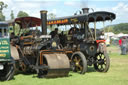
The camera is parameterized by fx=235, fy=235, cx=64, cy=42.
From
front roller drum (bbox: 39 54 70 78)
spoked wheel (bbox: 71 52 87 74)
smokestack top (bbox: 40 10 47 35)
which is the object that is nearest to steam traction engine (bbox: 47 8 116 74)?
spoked wheel (bbox: 71 52 87 74)

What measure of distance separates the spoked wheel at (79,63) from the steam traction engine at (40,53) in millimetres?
995

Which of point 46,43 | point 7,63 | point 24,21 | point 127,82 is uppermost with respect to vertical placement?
point 24,21

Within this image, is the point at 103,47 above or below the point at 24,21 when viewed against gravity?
below

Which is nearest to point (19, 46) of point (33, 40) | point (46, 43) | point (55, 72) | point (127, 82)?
point (33, 40)

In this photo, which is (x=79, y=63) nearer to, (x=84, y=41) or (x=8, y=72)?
(x=84, y=41)

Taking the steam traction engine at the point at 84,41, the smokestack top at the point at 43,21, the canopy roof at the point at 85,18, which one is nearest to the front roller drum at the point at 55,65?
the smokestack top at the point at 43,21

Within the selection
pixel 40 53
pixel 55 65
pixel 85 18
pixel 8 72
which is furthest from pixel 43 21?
pixel 8 72

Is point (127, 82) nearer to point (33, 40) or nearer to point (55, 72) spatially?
point (55, 72)

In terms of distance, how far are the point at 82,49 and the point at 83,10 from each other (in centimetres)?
216

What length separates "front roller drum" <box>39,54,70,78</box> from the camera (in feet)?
27.6

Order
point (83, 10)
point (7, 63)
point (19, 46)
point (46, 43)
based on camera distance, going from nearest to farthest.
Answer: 1. point (7, 63)
2. point (46, 43)
3. point (19, 46)
4. point (83, 10)

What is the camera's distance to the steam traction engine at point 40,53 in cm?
856

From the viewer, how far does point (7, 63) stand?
8398 millimetres

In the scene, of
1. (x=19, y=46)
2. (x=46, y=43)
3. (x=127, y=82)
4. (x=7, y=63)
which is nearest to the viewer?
(x=127, y=82)
